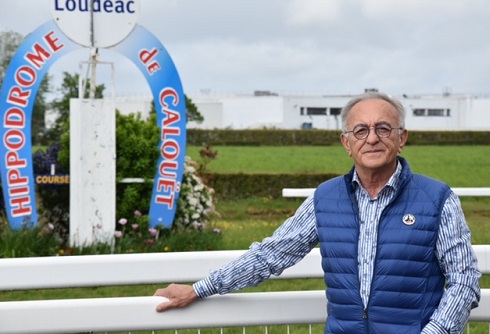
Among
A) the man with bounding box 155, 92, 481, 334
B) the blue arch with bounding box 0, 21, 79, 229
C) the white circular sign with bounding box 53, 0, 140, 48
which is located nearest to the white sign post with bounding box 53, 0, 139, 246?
the white circular sign with bounding box 53, 0, 140, 48

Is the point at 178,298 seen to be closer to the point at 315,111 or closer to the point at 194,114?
the point at 194,114

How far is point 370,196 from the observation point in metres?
2.52

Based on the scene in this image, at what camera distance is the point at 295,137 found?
41906mm

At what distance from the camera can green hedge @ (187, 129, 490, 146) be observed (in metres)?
41.3

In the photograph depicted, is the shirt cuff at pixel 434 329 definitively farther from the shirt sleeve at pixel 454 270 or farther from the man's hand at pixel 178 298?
the man's hand at pixel 178 298

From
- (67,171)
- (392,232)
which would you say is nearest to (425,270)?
(392,232)

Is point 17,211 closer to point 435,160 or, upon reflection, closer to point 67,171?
point 67,171

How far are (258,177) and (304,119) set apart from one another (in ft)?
156

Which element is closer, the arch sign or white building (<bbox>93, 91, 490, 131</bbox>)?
the arch sign

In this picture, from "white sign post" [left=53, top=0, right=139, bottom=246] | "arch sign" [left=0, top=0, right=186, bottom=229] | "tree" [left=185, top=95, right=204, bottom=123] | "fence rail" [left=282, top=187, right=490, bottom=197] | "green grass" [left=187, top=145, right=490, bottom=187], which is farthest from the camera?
"tree" [left=185, top=95, right=204, bottom=123]

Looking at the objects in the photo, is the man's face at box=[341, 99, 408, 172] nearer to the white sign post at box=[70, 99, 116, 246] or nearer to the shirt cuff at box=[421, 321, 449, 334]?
the shirt cuff at box=[421, 321, 449, 334]

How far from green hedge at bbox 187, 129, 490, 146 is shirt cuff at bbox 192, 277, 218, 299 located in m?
37.8

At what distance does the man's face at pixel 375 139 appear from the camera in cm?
250

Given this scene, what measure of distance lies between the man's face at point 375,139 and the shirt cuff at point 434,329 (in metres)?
0.44
